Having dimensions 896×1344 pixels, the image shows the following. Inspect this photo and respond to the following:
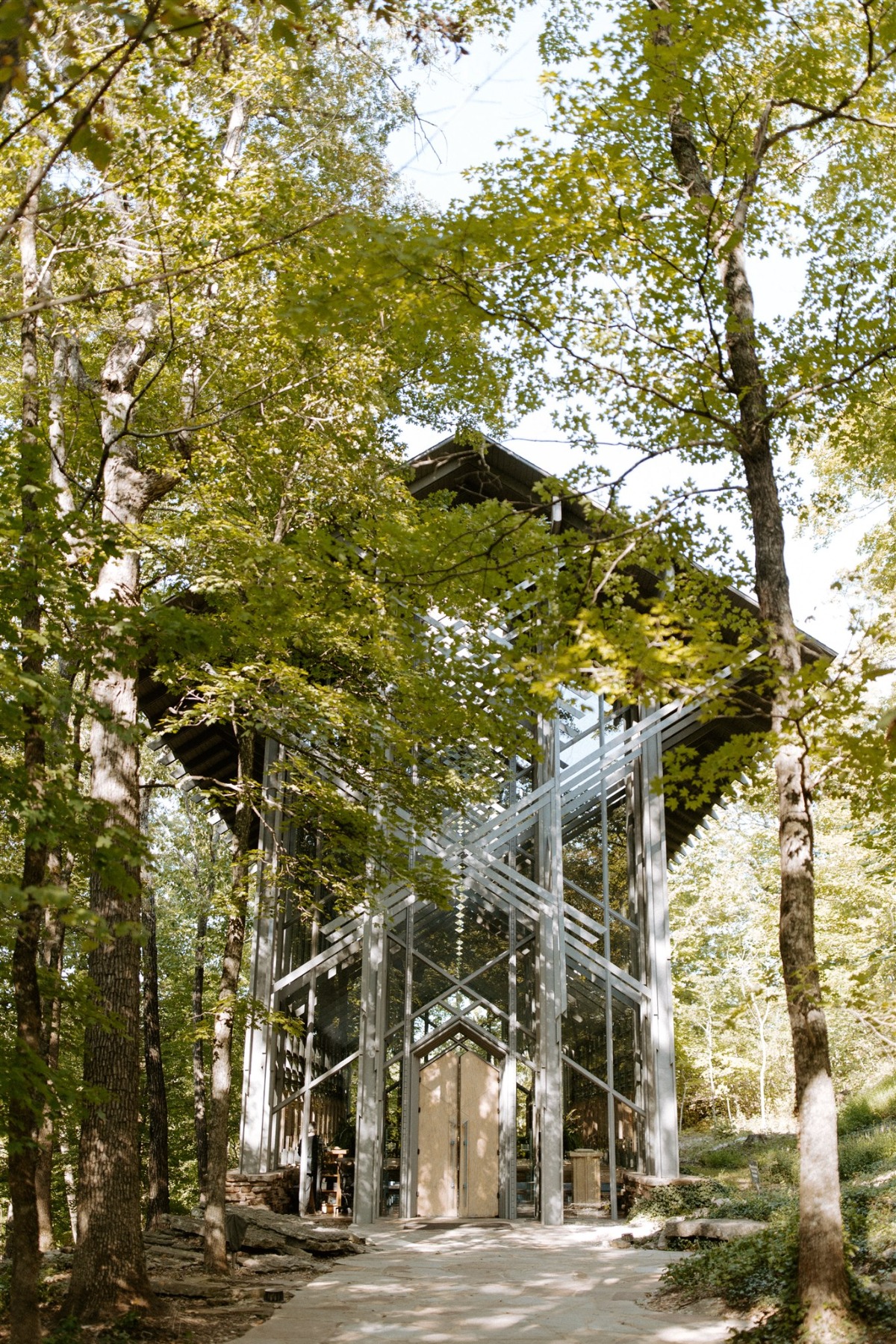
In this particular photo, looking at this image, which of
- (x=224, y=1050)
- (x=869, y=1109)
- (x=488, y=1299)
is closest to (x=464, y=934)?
(x=869, y=1109)

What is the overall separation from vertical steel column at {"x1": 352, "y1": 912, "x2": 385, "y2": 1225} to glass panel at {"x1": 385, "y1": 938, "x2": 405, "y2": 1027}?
6.67 ft

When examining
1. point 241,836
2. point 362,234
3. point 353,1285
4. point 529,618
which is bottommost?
point 353,1285

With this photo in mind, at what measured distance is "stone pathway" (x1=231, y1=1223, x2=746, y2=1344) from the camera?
276 inches

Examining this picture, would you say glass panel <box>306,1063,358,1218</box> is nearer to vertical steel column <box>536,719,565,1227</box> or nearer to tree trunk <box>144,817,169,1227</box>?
tree trunk <box>144,817,169,1227</box>

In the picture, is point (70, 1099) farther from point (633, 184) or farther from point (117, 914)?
point (633, 184)

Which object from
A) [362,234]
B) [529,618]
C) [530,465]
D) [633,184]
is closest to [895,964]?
[530,465]

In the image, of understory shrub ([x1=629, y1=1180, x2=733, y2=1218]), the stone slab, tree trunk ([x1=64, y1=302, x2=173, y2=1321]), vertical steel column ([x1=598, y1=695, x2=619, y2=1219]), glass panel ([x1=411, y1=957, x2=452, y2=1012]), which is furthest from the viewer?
glass panel ([x1=411, y1=957, x2=452, y2=1012])

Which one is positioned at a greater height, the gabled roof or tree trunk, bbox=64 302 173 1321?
the gabled roof

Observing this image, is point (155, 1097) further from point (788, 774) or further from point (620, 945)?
point (788, 774)

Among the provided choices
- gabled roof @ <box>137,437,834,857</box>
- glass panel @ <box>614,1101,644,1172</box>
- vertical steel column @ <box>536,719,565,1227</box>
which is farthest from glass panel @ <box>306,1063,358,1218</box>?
gabled roof @ <box>137,437,834,857</box>

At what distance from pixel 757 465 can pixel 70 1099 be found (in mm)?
5449

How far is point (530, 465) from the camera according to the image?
1533cm

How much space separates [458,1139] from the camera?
48.2 feet

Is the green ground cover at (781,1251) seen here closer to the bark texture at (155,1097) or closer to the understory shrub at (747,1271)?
the understory shrub at (747,1271)
